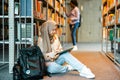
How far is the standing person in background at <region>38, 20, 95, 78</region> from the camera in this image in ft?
10.1

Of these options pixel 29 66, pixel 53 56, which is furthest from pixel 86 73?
pixel 29 66

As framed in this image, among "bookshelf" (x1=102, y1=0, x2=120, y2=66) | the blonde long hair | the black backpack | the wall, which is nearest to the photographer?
the black backpack

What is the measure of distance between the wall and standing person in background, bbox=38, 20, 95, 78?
8348 millimetres

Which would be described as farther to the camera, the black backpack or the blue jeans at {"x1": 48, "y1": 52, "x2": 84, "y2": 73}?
the blue jeans at {"x1": 48, "y1": 52, "x2": 84, "y2": 73}

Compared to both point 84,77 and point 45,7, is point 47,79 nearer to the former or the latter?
point 84,77

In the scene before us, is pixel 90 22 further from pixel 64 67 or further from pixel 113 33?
pixel 64 67

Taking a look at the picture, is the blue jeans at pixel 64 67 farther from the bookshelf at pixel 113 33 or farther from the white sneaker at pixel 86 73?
the bookshelf at pixel 113 33

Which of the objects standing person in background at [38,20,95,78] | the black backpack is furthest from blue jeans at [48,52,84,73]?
the black backpack

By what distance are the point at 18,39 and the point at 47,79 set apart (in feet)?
2.74

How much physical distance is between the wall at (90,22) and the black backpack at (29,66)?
29.3 ft

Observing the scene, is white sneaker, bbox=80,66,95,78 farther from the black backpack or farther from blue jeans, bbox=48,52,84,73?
the black backpack

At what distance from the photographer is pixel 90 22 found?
11.7 metres

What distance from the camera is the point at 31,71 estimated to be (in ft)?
9.05

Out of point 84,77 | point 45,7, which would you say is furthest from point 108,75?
point 45,7
